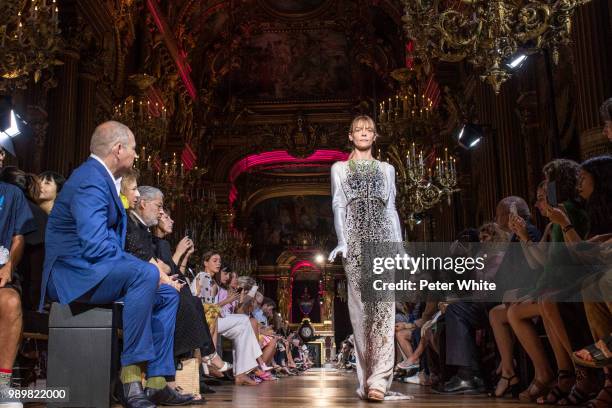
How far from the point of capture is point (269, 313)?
12492 mm

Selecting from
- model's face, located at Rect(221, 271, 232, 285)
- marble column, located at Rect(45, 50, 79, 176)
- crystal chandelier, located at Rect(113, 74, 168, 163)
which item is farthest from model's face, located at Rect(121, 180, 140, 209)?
crystal chandelier, located at Rect(113, 74, 168, 163)

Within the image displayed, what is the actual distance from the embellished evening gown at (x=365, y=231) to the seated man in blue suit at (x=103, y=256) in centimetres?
151

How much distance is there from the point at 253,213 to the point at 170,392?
23176 millimetres

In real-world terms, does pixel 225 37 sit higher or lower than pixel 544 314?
higher

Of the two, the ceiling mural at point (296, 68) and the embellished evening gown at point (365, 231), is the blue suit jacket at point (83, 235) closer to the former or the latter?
the embellished evening gown at point (365, 231)

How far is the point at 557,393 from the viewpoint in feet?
11.5

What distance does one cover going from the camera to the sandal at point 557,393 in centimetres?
352

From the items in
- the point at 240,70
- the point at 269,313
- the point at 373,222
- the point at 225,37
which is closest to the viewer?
the point at 373,222

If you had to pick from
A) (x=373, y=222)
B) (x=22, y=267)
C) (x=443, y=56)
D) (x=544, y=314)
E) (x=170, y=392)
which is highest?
(x=443, y=56)

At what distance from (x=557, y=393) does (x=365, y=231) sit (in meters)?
1.43

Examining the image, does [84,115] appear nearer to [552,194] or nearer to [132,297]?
[132,297]

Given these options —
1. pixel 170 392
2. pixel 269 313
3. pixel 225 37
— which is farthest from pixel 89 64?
pixel 225 37

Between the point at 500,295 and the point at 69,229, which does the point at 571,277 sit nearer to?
the point at 500,295

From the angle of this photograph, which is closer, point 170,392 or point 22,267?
point 170,392
